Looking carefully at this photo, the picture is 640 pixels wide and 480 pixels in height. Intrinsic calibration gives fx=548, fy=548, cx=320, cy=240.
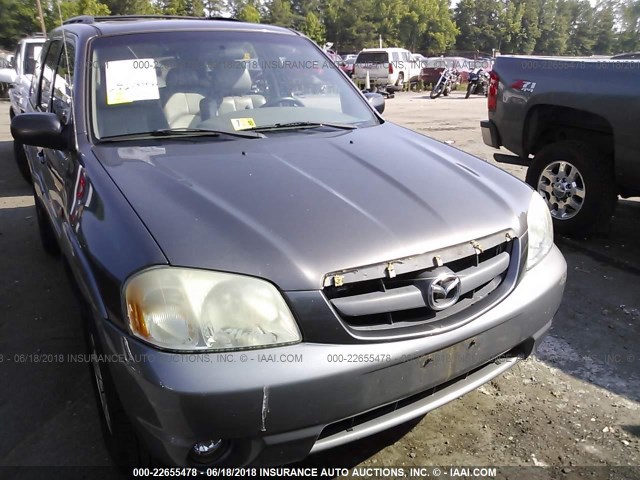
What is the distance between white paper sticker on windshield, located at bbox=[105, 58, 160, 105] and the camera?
105 inches

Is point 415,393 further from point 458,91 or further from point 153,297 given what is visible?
point 458,91

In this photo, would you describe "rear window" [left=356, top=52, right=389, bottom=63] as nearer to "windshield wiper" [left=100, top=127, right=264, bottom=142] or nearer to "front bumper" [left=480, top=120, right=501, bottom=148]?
"front bumper" [left=480, top=120, right=501, bottom=148]

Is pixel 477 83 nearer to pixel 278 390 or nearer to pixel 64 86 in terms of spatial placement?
pixel 64 86

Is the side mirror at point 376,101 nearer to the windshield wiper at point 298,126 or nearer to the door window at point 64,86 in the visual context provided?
the windshield wiper at point 298,126

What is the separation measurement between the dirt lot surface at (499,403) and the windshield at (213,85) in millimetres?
1337

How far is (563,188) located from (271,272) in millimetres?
3794

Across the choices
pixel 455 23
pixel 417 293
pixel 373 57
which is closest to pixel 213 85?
pixel 417 293

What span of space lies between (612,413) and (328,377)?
5.34 feet

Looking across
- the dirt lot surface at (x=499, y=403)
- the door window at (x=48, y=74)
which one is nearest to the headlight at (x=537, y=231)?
the dirt lot surface at (x=499, y=403)

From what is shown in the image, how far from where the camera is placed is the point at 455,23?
80.5 m

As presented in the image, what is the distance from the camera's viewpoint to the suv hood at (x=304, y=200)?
5.67ft

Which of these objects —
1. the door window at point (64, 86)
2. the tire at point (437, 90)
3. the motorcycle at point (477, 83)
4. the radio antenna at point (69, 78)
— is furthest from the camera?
the motorcycle at point (477, 83)

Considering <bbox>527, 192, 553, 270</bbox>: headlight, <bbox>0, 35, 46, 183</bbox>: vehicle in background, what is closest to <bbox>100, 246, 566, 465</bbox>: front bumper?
<bbox>527, 192, 553, 270</bbox>: headlight

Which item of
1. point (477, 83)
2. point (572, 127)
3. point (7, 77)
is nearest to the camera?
point (572, 127)
